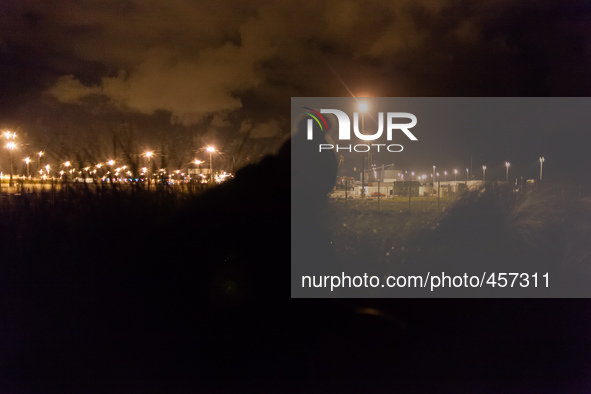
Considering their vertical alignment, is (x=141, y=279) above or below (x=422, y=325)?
above

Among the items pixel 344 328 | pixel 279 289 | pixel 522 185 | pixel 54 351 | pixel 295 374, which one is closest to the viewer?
pixel 295 374

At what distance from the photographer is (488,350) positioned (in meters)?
2.86

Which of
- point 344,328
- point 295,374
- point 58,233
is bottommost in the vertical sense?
point 295,374

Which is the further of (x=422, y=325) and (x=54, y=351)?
(x=422, y=325)

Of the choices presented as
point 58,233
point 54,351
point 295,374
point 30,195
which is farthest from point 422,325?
point 30,195

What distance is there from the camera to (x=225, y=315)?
10.4ft

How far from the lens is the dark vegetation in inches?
103

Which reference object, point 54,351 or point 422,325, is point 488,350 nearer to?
point 422,325

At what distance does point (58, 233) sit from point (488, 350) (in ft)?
16.2

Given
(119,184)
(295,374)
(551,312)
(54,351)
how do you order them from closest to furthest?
(295,374) < (54,351) < (551,312) < (119,184)

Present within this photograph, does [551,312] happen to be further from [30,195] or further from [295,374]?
[30,195]

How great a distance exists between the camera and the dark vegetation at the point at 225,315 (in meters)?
2.63

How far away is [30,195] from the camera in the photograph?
391 cm

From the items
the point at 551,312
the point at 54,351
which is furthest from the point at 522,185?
the point at 54,351
